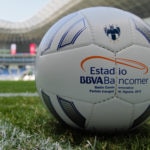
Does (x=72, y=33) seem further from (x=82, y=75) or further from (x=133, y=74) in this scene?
(x=133, y=74)

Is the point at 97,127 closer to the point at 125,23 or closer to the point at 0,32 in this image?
the point at 125,23

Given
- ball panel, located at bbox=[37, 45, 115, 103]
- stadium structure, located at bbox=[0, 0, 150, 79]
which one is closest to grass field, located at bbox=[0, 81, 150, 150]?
ball panel, located at bbox=[37, 45, 115, 103]

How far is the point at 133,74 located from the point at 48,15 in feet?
181

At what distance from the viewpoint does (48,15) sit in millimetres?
56469

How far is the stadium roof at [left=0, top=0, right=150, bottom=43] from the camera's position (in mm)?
46119

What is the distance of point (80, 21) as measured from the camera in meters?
2.41

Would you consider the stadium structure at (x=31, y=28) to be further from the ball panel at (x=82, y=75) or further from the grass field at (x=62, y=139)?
the ball panel at (x=82, y=75)

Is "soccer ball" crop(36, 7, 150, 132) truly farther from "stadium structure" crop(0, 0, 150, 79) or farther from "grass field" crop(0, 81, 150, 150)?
"stadium structure" crop(0, 0, 150, 79)

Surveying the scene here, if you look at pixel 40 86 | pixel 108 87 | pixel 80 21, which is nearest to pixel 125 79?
pixel 108 87

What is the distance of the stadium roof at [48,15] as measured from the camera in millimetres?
46119

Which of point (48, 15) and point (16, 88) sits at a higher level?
point (48, 15)

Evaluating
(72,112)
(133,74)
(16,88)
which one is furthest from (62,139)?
(16,88)

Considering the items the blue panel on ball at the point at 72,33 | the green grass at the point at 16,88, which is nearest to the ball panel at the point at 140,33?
the blue panel on ball at the point at 72,33

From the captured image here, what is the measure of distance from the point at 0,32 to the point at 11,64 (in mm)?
6204
